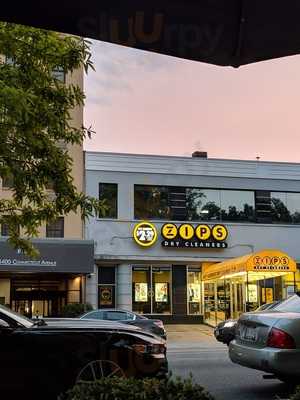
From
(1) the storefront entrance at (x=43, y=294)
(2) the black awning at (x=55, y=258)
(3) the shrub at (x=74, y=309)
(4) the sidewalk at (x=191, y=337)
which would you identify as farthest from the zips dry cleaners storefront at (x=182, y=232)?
(3) the shrub at (x=74, y=309)

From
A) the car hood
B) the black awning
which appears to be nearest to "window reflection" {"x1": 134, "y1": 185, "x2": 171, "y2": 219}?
the black awning

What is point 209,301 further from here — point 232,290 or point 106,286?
point 106,286

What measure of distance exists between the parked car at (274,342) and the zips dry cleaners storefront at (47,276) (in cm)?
1998

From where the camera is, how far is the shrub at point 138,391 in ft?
12.6

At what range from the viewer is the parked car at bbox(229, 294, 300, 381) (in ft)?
27.2

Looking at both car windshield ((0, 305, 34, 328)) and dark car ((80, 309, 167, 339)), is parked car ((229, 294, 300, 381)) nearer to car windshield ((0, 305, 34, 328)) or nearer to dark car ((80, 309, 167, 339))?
car windshield ((0, 305, 34, 328))

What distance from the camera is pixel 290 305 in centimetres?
927

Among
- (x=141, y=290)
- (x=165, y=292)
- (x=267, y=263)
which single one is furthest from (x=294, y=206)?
(x=267, y=263)

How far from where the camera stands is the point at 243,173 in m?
34.8

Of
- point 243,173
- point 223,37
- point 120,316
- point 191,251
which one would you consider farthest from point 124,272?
point 223,37

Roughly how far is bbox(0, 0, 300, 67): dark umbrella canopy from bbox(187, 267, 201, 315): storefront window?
1196 inches

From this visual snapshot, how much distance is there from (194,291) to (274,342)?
83.1 ft

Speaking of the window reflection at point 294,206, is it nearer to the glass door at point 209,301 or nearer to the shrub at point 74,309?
the glass door at point 209,301

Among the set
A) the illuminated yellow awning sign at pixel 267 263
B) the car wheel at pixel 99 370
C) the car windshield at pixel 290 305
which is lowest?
the car wheel at pixel 99 370
